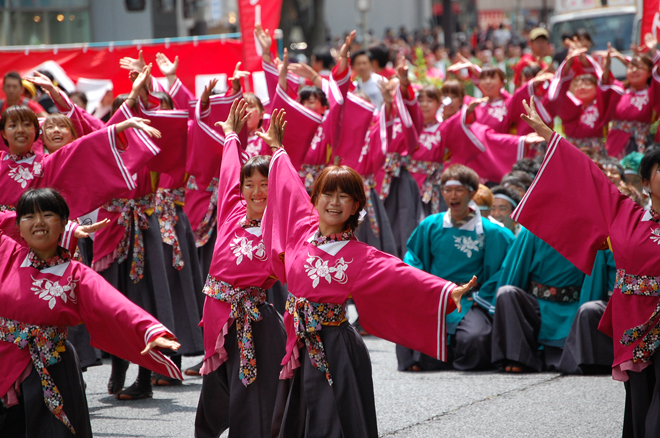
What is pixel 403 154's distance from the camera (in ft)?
23.4

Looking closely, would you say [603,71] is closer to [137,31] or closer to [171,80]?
[171,80]

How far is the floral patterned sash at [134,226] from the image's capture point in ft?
16.6

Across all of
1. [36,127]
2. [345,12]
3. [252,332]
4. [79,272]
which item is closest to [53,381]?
[79,272]

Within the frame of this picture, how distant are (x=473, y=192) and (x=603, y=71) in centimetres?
302

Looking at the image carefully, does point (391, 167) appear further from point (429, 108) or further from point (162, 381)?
point (162, 381)

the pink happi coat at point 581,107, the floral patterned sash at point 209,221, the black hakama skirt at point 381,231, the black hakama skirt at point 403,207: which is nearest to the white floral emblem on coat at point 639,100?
the pink happi coat at point 581,107

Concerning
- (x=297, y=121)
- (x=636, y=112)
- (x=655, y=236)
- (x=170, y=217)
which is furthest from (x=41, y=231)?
(x=636, y=112)

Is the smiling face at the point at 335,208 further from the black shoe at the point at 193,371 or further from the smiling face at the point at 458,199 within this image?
the black shoe at the point at 193,371

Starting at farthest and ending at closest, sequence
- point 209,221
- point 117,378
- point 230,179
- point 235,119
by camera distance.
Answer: point 209,221 → point 117,378 → point 235,119 → point 230,179

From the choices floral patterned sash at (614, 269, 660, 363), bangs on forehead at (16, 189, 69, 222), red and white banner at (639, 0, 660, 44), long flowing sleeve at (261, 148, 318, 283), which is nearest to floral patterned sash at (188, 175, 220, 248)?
long flowing sleeve at (261, 148, 318, 283)

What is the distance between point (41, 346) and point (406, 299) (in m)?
1.53

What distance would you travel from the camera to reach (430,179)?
734cm

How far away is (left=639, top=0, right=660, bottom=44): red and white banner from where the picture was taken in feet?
28.4

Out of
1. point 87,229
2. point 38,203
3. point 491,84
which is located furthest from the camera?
point 491,84
